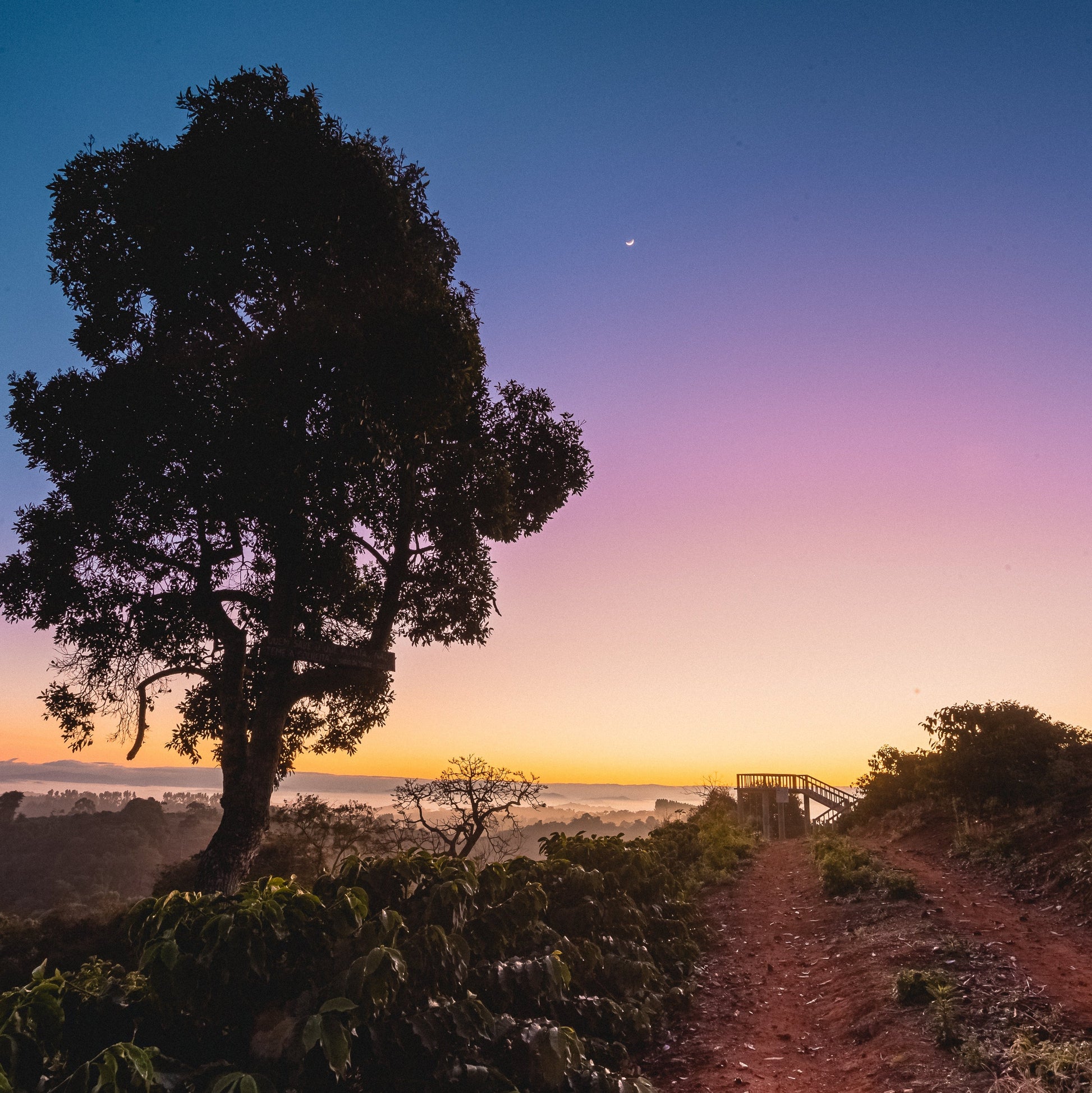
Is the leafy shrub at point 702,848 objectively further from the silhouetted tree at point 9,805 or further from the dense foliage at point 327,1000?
the silhouetted tree at point 9,805

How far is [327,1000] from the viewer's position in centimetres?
379

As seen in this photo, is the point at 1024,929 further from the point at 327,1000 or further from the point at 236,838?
the point at 236,838

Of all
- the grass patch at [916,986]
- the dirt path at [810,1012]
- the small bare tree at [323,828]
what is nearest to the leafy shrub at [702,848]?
the dirt path at [810,1012]

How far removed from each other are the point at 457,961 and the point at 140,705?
11.9 meters

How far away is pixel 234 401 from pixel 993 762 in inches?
848

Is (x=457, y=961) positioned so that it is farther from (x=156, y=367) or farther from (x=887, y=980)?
(x=156, y=367)

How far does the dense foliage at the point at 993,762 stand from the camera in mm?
17141

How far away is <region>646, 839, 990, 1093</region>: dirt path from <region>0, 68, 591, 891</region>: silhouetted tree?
25.8 feet

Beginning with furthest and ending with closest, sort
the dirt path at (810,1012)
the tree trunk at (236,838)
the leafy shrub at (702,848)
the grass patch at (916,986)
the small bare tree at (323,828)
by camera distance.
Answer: the small bare tree at (323,828) → the leafy shrub at (702,848) → the tree trunk at (236,838) → the grass patch at (916,986) → the dirt path at (810,1012)

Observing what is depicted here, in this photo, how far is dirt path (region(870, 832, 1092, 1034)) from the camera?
688 cm

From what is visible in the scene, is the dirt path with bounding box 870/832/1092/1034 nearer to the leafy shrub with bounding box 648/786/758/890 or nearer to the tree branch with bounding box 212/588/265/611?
the leafy shrub with bounding box 648/786/758/890

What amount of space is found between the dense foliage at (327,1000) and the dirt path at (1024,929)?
15.4ft

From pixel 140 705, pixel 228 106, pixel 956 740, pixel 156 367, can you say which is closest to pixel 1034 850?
A: pixel 956 740

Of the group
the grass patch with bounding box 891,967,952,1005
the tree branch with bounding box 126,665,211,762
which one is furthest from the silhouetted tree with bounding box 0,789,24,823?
the grass patch with bounding box 891,967,952,1005
